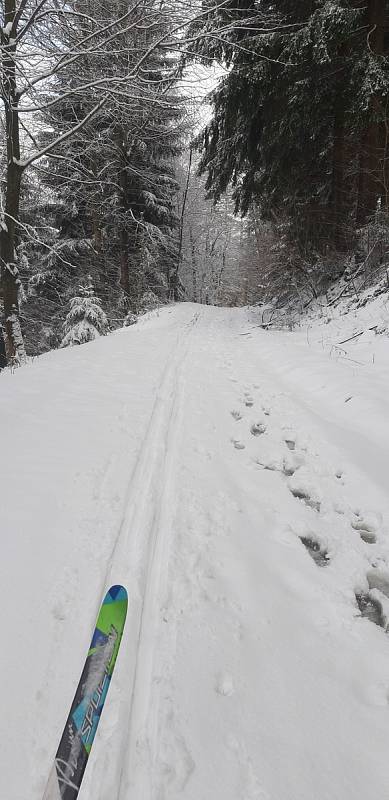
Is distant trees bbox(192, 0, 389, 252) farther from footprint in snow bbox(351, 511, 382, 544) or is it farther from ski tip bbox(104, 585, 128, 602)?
ski tip bbox(104, 585, 128, 602)

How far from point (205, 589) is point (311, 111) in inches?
383

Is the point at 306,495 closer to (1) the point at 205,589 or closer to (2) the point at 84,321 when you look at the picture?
(1) the point at 205,589

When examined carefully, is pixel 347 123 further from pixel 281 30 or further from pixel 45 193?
pixel 45 193

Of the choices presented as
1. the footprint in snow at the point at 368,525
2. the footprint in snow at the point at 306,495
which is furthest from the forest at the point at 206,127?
the footprint in snow at the point at 368,525

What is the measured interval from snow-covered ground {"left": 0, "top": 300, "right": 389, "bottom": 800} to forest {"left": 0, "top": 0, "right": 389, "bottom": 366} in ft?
14.6

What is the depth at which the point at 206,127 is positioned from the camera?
11.3 metres

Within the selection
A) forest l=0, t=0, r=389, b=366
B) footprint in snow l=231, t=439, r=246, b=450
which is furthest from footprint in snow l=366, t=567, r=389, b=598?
forest l=0, t=0, r=389, b=366

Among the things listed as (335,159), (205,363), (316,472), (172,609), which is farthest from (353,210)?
(172,609)

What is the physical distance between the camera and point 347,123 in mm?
7434

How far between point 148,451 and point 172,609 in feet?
5.89

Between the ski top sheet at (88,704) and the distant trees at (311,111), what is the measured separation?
7.32 metres

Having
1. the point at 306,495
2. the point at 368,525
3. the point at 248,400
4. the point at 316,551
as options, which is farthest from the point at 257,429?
the point at 316,551

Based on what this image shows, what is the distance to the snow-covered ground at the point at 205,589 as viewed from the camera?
1.34 meters

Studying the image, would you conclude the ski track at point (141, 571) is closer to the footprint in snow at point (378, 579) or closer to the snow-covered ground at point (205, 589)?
the snow-covered ground at point (205, 589)
